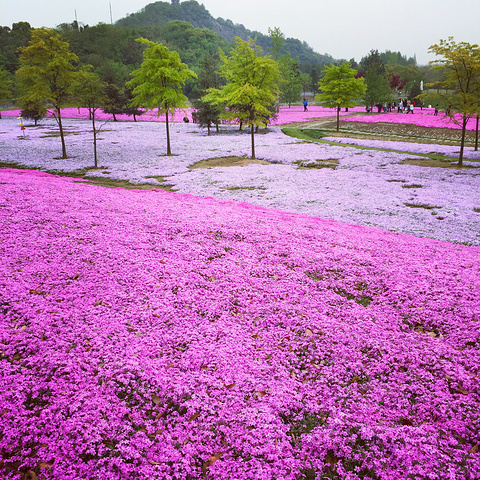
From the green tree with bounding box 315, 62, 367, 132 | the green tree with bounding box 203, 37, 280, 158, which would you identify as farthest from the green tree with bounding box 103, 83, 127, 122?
the green tree with bounding box 315, 62, 367, 132

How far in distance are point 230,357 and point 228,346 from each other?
277mm

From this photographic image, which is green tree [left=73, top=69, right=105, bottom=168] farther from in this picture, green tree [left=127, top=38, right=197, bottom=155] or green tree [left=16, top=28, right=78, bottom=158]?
green tree [left=127, top=38, right=197, bottom=155]

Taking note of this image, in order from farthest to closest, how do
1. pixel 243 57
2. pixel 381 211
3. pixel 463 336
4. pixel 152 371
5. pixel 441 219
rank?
1. pixel 243 57
2. pixel 381 211
3. pixel 441 219
4. pixel 463 336
5. pixel 152 371

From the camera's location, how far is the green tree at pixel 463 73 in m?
25.0

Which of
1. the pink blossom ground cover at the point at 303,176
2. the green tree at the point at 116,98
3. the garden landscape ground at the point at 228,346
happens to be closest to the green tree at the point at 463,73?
the pink blossom ground cover at the point at 303,176

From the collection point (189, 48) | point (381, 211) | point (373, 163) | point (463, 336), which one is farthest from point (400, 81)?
point (463, 336)

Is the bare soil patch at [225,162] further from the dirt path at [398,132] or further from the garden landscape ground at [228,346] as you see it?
the dirt path at [398,132]

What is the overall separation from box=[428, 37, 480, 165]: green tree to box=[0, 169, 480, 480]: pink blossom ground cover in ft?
73.6

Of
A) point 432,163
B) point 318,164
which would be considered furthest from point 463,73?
point 318,164

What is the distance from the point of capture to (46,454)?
3930 millimetres

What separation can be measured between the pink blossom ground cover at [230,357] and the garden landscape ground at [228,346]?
0.09 feet

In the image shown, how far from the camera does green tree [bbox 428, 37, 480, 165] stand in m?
25.0

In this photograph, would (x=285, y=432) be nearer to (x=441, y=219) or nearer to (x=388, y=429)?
(x=388, y=429)

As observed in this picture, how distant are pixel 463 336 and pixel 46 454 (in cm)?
708
